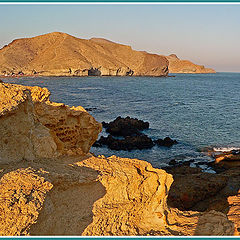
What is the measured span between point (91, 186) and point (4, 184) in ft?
7.76

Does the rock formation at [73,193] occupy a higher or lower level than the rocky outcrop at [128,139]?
higher

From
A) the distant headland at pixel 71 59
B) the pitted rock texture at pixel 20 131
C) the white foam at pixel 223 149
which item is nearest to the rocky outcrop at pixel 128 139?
the white foam at pixel 223 149

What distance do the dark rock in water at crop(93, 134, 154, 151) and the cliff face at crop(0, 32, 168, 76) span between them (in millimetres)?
108646

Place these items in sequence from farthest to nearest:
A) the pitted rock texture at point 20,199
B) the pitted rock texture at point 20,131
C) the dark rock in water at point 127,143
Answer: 1. the dark rock in water at point 127,143
2. the pitted rock texture at point 20,131
3. the pitted rock texture at point 20,199

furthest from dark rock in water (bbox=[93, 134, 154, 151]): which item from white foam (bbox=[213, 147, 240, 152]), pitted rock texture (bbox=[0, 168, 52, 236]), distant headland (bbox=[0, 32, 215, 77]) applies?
distant headland (bbox=[0, 32, 215, 77])

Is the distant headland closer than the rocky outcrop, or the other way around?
the rocky outcrop

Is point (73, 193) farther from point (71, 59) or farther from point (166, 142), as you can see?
point (71, 59)

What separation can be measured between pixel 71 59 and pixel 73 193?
132169 mm

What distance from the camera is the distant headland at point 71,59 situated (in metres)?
130

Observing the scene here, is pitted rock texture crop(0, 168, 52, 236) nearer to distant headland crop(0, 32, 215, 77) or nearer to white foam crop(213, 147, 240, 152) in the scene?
white foam crop(213, 147, 240, 152)

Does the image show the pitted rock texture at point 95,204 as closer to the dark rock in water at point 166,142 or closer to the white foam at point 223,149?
the dark rock in water at point 166,142

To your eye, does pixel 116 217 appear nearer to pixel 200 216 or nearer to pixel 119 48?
pixel 200 216

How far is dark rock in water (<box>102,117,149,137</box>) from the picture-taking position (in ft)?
96.8

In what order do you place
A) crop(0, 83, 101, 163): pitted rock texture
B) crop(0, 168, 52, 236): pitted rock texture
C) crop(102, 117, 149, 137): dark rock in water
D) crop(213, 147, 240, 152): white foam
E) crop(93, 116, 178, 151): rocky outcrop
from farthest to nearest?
crop(102, 117, 149, 137): dark rock in water
crop(213, 147, 240, 152): white foam
crop(93, 116, 178, 151): rocky outcrop
crop(0, 83, 101, 163): pitted rock texture
crop(0, 168, 52, 236): pitted rock texture
